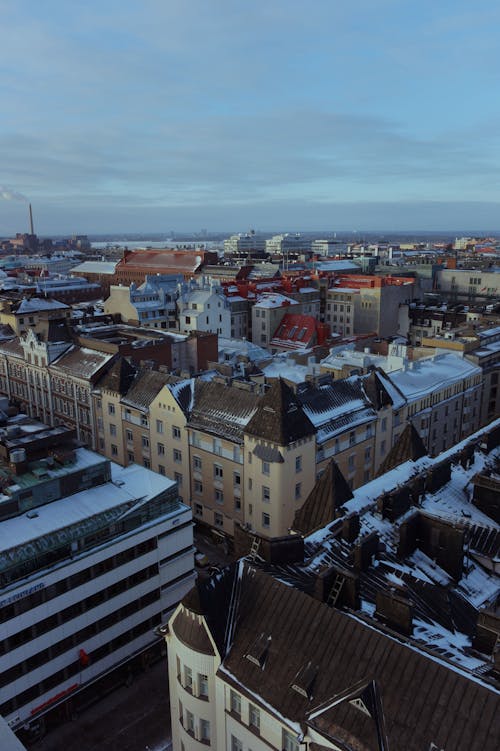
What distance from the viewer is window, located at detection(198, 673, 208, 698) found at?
29.2 meters

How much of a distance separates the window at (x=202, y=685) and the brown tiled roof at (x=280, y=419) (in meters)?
23.7

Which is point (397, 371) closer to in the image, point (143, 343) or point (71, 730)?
point (143, 343)

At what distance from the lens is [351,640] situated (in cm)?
2553

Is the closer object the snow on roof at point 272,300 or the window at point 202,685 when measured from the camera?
the window at point 202,685

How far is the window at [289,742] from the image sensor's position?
83.0ft

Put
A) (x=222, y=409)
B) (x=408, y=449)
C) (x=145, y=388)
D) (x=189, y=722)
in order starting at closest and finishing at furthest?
(x=189, y=722), (x=408, y=449), (x=222, y=409), (x=145, y=388)

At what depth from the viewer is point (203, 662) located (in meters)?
28.8

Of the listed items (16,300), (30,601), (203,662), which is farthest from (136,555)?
(16,300)

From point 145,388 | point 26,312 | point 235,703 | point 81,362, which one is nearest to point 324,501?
point 235,703

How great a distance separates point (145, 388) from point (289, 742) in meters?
44.2

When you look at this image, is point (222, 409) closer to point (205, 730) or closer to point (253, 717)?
point (205, 730)

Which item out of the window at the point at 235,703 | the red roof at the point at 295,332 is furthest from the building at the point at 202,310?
the window at the point at 235,703

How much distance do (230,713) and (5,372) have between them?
2878 inches

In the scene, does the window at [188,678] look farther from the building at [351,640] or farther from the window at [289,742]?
the window at [289,742]
